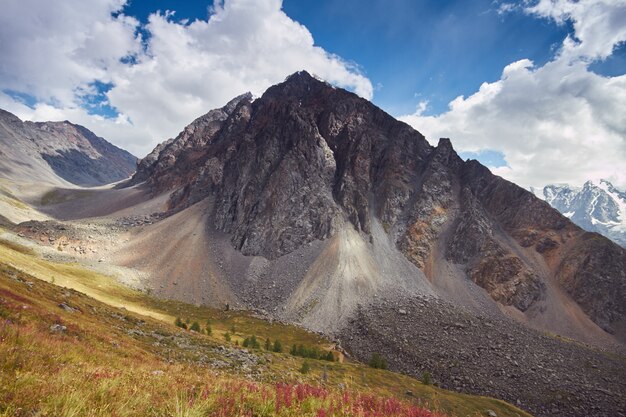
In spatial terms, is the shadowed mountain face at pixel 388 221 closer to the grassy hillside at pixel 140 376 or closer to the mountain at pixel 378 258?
the mountain at pixel 378 258

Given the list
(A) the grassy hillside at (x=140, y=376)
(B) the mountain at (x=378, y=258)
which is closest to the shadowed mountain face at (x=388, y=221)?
(B) the mountain at (x=378, y=258)

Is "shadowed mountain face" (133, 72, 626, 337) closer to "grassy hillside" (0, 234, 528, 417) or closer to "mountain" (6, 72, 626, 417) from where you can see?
"mountain" (6, 72, 626, 417)

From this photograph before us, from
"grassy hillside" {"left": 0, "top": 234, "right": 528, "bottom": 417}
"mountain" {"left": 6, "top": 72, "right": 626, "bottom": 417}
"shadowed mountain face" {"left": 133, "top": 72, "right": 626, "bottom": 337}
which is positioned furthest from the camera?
"shadowed mountain face" {"left": 133, "top": 72, "right": 626, "bottom": 337}

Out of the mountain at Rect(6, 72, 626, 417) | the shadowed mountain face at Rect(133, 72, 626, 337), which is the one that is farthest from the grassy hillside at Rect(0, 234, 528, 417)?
the shadowed mountain face at Rect(133, 72, 626, 337)

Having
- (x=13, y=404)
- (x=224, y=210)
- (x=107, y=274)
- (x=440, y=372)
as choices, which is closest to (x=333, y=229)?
(x=224, y=210)

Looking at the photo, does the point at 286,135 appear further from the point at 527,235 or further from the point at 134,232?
the point at 527,235
